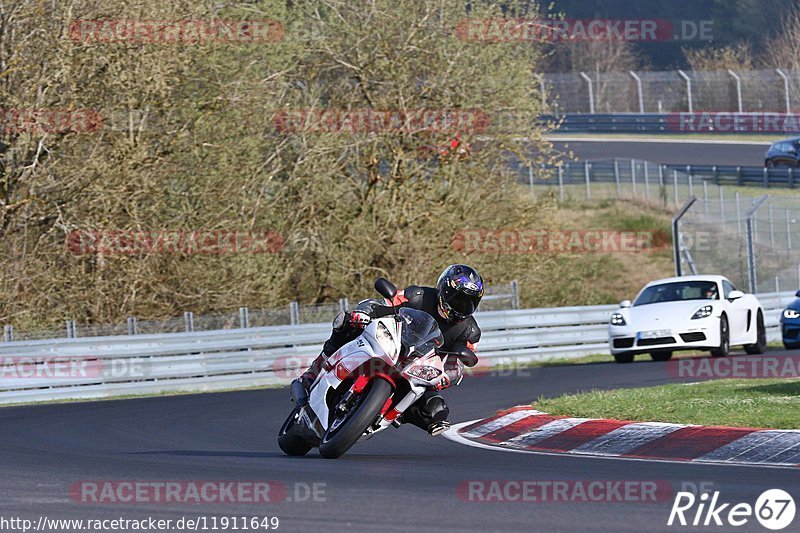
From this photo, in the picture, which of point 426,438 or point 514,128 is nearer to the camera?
point 426,438

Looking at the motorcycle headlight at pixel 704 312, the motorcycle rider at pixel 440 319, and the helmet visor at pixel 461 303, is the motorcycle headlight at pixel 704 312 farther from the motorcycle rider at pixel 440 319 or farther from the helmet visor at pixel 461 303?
the helmet visor at pixel 461 303

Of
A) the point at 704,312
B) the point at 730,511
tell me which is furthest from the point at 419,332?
the point at 704,312

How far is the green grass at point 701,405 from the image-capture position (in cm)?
1096

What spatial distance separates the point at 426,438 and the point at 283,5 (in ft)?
62.5

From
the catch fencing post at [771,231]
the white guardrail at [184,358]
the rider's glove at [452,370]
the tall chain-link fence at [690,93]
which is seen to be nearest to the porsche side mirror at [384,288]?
the rider's glove at [452,370]

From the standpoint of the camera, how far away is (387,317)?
32.4 ft

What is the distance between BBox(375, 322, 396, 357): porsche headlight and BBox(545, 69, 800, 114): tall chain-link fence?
49843 millimetres

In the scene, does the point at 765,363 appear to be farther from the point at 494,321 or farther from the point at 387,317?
the point at 387,317

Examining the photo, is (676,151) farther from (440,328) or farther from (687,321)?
(440,328)

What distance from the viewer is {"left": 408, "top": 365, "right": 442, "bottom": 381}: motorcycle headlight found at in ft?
31.9

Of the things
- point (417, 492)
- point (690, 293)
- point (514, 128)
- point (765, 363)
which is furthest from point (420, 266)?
point (417, 492)

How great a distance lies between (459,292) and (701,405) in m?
3.17

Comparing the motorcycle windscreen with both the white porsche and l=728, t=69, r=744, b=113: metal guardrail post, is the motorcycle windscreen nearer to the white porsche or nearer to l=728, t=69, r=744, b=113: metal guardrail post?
the white porsche

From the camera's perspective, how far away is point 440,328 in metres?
10.2
